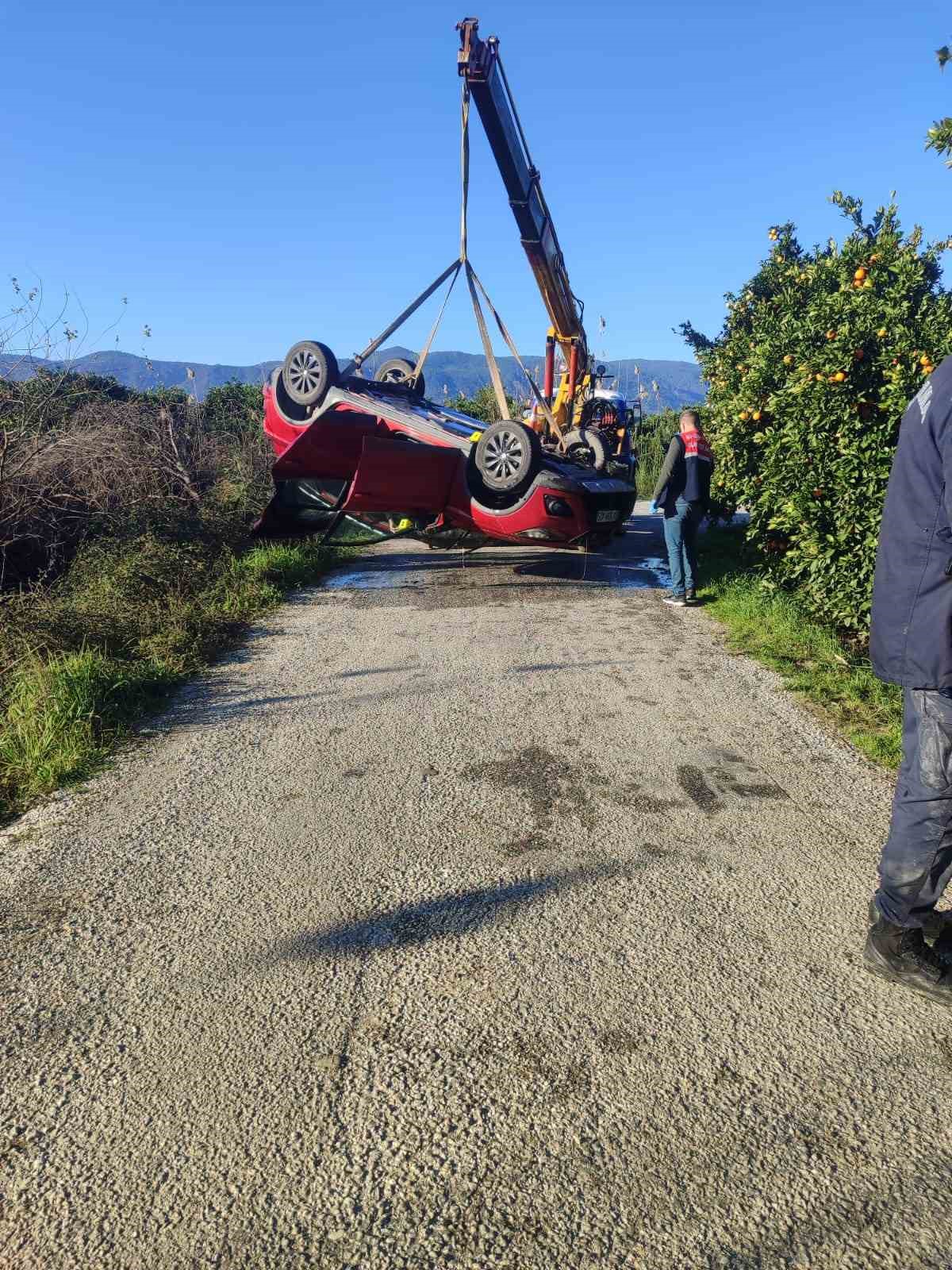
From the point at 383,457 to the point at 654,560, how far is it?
4.49 metres

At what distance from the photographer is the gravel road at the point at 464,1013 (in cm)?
186

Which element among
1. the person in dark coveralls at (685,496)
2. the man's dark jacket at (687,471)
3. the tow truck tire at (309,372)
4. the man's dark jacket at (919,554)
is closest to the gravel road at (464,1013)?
the man's dark jacket at (919,554)

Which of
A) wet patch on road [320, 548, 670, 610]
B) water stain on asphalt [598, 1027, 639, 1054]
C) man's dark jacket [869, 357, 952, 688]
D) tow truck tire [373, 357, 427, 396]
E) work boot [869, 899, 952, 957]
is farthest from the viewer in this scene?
tow truck tire [373, 357, 427, 396]

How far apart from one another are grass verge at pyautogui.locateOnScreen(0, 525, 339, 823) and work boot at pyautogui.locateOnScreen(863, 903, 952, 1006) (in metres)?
3.58

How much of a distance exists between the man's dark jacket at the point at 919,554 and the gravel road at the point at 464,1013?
1.01 m

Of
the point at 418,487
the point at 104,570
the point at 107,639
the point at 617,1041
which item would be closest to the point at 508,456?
the point at 418,487

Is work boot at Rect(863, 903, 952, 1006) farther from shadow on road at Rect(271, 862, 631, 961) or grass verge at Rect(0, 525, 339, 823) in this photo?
grass verge at Rect(0, 525, 339, 823)

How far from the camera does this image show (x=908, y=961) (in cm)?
264

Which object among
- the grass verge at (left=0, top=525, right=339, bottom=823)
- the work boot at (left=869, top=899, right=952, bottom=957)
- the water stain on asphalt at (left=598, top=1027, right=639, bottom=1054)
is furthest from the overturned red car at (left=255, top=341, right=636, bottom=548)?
the water stain on asphalt at (left=598, top=1027, right=639, bottom=1054)

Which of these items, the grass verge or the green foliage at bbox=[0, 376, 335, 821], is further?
the green foliage at bbox=[0, 376, 335, 821]

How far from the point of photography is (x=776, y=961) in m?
2.75

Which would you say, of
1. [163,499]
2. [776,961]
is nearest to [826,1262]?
[776,961]

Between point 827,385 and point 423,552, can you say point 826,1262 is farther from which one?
point 423,552

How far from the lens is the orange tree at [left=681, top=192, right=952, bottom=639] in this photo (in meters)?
5.93
